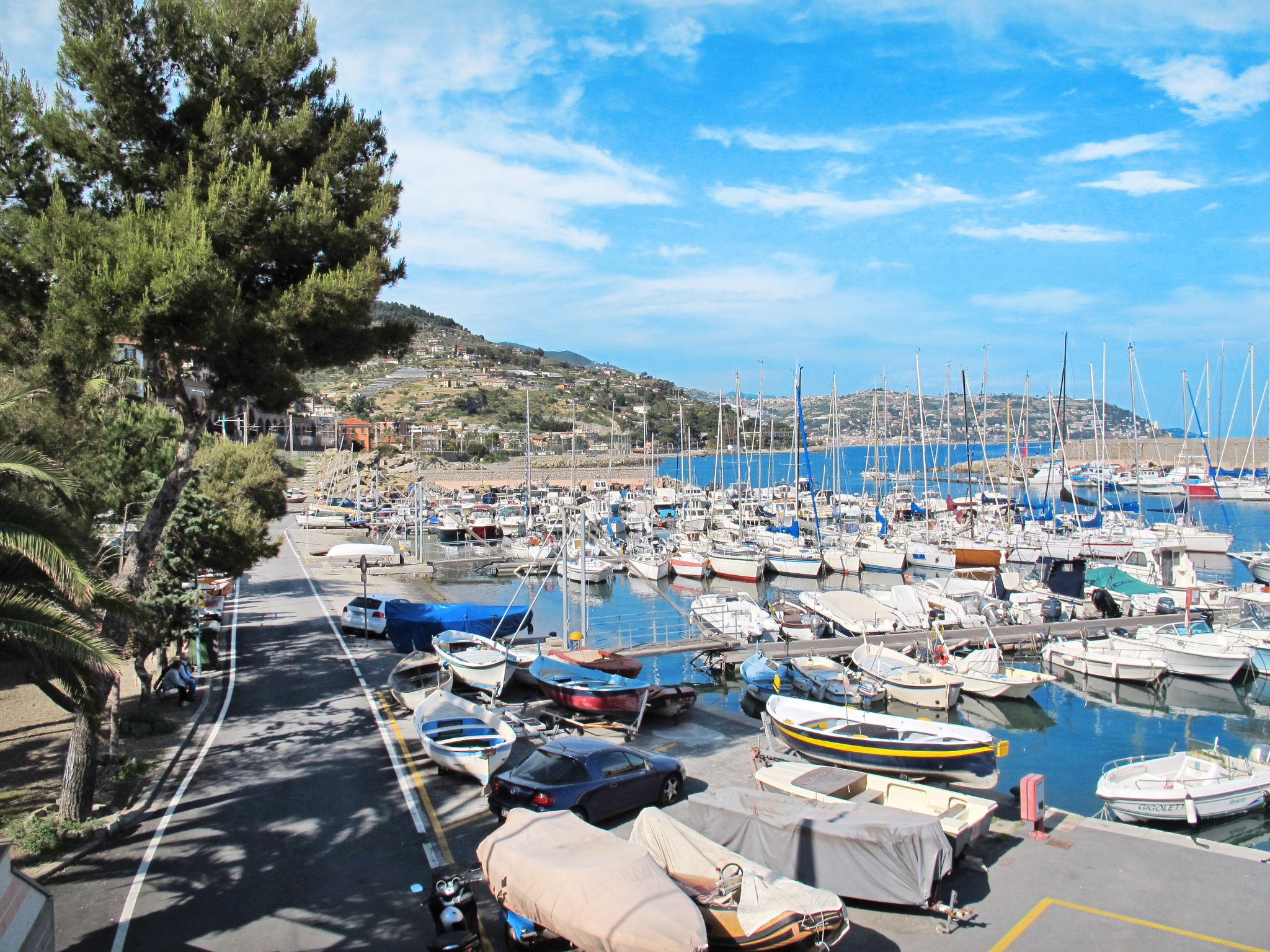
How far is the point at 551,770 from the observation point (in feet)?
32.8

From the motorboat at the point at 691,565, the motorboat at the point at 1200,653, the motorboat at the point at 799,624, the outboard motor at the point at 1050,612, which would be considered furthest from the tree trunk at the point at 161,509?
the motorboat at the point at 691,565

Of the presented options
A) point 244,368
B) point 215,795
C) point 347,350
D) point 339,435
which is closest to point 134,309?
point 244,368

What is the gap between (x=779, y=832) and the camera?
8.41m

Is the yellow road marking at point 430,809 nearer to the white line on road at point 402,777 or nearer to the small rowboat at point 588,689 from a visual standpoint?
the white line on road at point 402,777

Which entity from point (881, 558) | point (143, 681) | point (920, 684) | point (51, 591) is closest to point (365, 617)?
point (143, 681)

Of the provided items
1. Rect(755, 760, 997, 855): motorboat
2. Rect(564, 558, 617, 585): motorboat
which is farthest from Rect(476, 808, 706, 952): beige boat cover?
Rect(564, 558, 617, 585): motorboat

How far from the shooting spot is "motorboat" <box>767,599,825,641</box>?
26.5 meters

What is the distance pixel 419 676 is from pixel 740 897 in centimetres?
1142

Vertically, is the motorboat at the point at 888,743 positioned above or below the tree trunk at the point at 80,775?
below

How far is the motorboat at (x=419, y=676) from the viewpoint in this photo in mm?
15992

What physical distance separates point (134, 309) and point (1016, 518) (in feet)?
192

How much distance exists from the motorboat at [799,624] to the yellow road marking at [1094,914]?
57.3 feet

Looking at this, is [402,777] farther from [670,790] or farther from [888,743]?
[888,743]

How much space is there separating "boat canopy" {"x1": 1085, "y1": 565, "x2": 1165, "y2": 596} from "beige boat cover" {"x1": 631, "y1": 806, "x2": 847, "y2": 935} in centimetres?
2877
